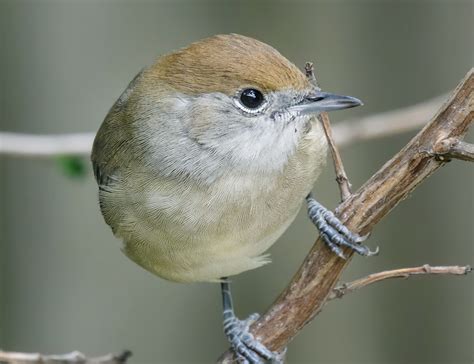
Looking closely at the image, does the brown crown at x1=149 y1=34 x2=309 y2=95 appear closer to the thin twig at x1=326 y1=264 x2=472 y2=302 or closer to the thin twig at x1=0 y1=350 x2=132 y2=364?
the thin twig at x1=326 y1=264 x2=472 y2=302

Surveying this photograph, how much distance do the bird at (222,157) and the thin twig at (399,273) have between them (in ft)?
0.80

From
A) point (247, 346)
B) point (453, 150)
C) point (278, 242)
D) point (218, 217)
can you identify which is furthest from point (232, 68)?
point (278, 242)

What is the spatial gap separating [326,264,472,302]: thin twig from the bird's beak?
0.72 m

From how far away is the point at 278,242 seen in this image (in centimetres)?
609

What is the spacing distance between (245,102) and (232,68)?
0.15 metres

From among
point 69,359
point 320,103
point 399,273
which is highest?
point 320,103

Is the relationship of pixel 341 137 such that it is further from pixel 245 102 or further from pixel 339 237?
pixel 339 237

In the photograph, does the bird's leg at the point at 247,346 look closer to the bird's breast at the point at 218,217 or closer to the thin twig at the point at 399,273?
the bird's breast at the point at 218,217

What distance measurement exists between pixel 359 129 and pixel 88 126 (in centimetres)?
259

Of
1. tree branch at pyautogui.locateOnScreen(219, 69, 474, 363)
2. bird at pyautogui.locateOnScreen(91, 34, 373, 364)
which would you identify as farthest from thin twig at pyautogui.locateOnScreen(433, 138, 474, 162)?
bird at pyautogui.locateOnScreen(91, 34, 373, 364)

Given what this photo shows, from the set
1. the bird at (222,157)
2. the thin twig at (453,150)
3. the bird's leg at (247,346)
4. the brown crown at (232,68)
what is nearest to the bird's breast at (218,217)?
the bird at (222,157)

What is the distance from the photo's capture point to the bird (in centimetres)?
319

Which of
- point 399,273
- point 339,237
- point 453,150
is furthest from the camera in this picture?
point 339,237

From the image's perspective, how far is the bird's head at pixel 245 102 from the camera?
3184 mm
